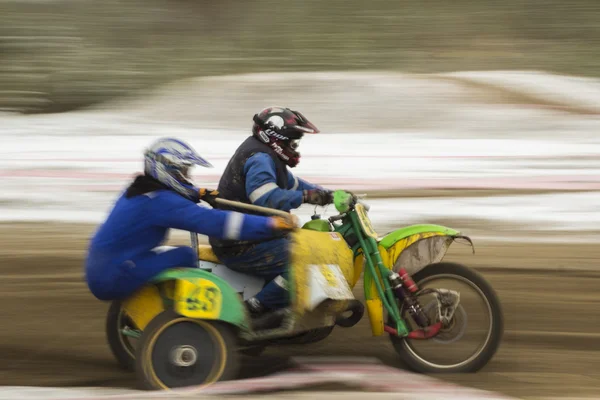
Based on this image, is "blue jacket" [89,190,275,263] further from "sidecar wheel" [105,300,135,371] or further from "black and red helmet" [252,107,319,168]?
"black and red helmet" [252,107,319,168]

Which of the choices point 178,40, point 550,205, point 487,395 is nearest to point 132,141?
point 550,205

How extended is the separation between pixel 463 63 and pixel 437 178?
21.0 meters

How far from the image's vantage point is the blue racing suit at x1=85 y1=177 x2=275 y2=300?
5117 mm

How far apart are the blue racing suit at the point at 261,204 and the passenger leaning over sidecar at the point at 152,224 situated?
36 cm

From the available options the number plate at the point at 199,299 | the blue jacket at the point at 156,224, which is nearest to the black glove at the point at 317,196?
the blue jacket at the point at 156,224

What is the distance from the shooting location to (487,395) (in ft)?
16.7

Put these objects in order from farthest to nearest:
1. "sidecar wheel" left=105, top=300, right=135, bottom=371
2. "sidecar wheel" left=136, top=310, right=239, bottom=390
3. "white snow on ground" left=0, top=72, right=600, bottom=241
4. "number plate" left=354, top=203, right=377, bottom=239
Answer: "white snow on ground" left=0, top=72, right=600, bottom=241, "sidecar wheel" left=105, top=300, right=135, bottom=371, "number plate" left=354, top=203, right=377, bottom=239, "sidecar wheel" left=136, top=310, right=239, bottom=390

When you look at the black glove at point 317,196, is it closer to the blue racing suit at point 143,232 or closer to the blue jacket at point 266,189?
the blue jacket at point 266,189

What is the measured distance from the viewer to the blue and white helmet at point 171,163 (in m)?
5.17

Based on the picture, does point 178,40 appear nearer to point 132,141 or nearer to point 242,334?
point 132,141

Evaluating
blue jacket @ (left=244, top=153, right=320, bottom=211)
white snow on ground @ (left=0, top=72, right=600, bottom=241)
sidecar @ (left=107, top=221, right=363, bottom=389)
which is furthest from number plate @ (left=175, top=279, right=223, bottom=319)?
white snow on ground @ (left=0, top=72, right=600, bottom=241)

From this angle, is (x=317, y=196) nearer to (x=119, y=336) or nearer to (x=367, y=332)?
(x=367, y=332)

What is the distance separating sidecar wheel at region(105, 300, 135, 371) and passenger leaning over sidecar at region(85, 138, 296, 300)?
502 millimetres

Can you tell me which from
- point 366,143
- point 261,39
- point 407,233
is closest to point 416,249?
point 407,233
